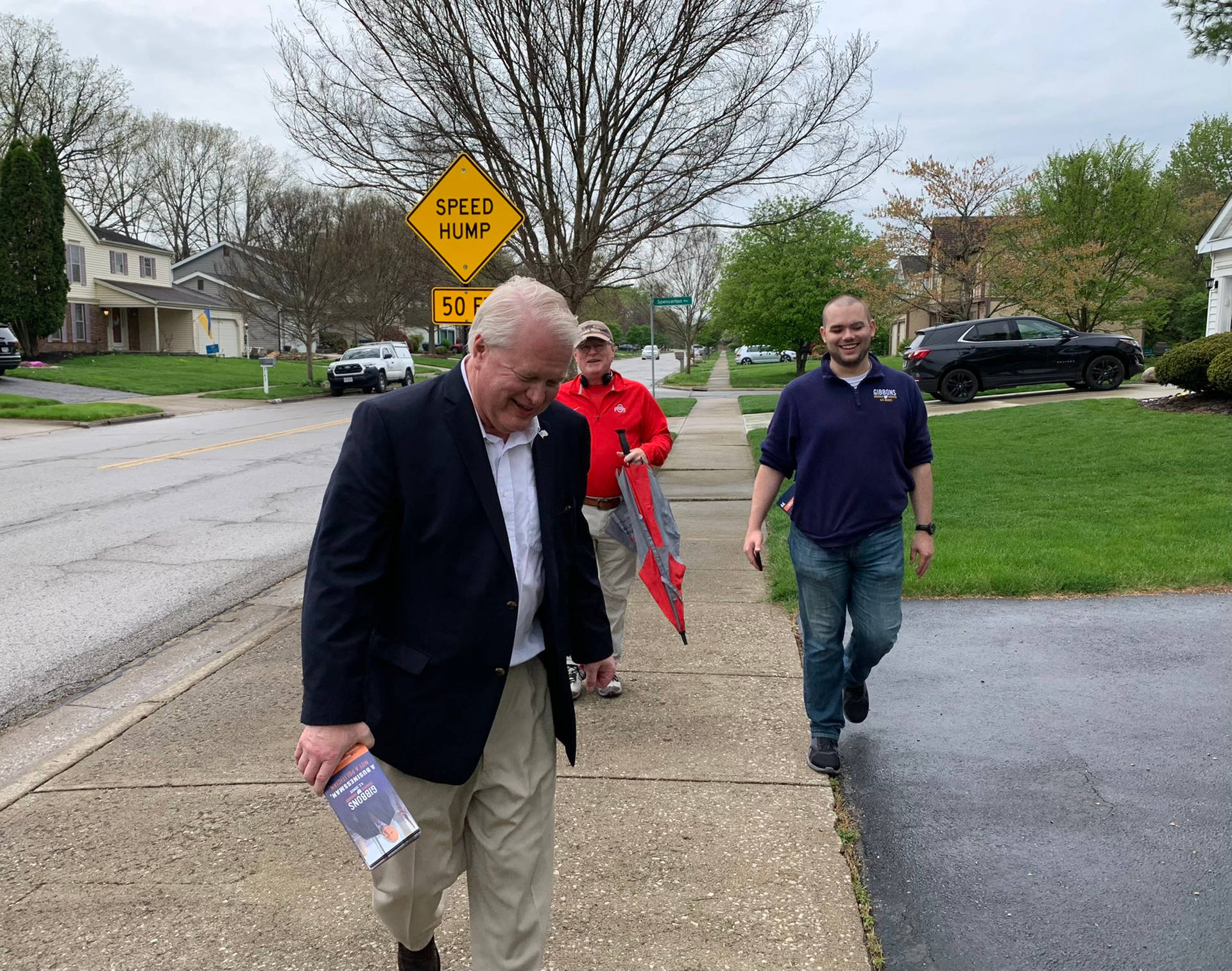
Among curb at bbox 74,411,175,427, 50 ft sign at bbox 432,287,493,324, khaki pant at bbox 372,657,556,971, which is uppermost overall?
50 ft sign at bbox 432,287,493,324

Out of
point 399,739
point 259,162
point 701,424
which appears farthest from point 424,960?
point 259,162

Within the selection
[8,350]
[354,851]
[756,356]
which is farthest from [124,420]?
[756,356]

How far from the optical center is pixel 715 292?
153ft

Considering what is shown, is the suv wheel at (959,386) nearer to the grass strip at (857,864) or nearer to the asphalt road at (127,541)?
the asphalt road at (127,541)

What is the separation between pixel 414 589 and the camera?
2.33m

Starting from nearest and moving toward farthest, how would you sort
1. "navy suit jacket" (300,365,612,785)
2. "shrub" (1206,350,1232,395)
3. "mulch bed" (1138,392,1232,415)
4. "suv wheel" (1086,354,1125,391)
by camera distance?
1. "navy suit jacket" (300,365,612,785)
2. "shrub" (1206,350,1232,395)
3. "mulch bed" (1138,392,1232,415)
4. "suv wheel" (1086,354,1125,391)

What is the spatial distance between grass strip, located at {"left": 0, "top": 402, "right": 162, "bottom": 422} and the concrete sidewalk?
19232 mm

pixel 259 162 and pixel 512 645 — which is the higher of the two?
pixel 259 162

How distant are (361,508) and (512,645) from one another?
1.58 feet

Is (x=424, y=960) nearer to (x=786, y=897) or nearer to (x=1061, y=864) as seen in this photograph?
(x=786, y=897)

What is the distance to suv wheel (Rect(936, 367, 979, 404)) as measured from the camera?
811 inches

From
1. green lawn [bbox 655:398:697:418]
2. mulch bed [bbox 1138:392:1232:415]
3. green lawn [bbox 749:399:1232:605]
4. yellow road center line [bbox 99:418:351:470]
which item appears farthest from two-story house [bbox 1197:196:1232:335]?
yellow road center line [bbox 99:418:351:470]

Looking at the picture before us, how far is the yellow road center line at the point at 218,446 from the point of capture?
1462 centimetres

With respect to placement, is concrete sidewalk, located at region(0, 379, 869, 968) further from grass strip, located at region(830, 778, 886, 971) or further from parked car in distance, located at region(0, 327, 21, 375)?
parked car in distance, located at region(0, 327, 21, 375)
